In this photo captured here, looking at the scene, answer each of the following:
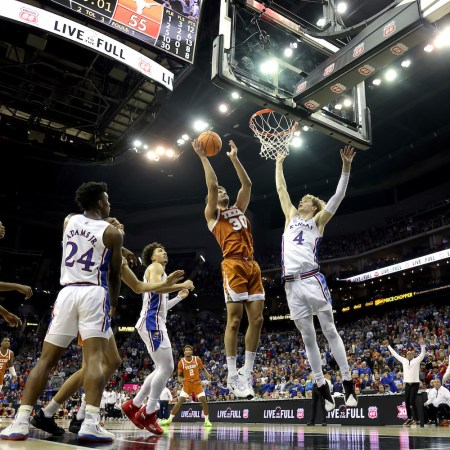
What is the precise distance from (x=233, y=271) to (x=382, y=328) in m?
20.1

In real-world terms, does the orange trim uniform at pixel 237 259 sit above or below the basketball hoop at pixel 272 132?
below

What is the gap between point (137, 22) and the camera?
30.1ft

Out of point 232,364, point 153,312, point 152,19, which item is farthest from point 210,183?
point 152,19

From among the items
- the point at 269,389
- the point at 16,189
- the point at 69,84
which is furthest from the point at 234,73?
the point at 16,189

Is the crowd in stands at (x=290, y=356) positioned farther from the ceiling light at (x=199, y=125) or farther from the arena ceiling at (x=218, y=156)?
the ceiling light at (x=199, y=125)

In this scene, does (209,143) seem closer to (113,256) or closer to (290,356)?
(113,256)

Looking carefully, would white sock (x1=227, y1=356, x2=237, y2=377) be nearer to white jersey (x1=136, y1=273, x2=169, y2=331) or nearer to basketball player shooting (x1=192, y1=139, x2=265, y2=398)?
basketball player shooting (x1=192, y1=139, x2=265, y2=398)

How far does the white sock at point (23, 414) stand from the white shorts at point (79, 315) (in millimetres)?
519

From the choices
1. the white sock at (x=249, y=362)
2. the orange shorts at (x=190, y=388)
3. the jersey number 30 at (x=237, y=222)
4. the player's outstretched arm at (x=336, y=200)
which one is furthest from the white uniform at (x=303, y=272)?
the orange shorts at (x=190, y=388)

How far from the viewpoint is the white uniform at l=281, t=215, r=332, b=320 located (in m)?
5.82

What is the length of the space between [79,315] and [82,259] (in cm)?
46

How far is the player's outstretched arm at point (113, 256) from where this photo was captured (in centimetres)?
407

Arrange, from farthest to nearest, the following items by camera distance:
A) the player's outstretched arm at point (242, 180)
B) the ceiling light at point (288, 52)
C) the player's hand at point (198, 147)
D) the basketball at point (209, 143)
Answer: the ceiling light at point (288, 52) < the player's outstretched arm at point (242, 180) < the basketball at point (209, 143) < the player's hand at point (198, 147)

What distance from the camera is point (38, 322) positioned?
31.8 m
